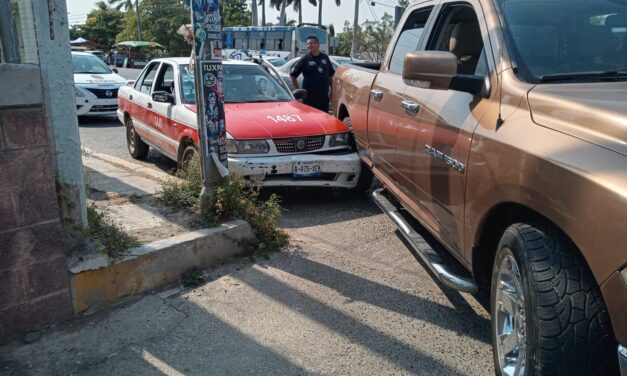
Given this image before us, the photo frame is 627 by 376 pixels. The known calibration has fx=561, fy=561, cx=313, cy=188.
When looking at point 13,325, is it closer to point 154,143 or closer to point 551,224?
point 551,224

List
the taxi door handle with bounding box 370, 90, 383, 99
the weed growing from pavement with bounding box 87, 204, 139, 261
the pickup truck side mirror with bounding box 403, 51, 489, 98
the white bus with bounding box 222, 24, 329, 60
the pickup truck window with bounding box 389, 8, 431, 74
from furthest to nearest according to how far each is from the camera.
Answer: the white bus with bounding box 222, 24, 329, 60
the taxi door handle with bounding box 370, 90, 383, 99
the pickup truck window with bounding box 389, 8, 431, 74
the weed growing from pavement with bounding box 87, 204, 139, 261
the pickup truck side mirror with bounding box 403, 51, 489, 98

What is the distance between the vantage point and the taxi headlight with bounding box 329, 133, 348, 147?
6.33m

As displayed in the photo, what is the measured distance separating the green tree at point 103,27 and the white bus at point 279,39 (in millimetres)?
58235

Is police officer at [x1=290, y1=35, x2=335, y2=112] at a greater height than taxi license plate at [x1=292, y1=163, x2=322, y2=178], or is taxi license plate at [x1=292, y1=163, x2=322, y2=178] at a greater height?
police officer at [x1=290, y1=35, x2=335, y2=112]

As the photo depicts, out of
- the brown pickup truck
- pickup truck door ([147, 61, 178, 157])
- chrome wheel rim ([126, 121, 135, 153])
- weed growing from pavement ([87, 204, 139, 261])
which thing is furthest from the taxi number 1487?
chrome wheel rim ([126, 121, 135, 153])

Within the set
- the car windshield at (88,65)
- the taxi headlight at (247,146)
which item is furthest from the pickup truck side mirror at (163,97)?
the car windshield at (88,65)

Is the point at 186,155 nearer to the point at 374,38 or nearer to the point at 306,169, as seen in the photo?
the point at 306,169

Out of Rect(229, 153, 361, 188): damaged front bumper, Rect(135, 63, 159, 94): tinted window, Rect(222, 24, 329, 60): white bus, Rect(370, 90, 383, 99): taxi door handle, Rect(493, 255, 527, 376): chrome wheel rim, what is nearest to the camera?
Rect(493, 255, 527, 376): chrome wheel rim

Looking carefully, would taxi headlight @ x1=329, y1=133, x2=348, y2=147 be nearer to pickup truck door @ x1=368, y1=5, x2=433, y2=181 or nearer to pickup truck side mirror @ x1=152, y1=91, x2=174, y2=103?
pickup truck door @ x1=368, y1=5, x2=433, y2=181

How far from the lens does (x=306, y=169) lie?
19.9 ft

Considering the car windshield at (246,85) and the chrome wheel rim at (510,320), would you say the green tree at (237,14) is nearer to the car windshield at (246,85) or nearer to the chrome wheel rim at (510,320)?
the car windshield at (246,85)

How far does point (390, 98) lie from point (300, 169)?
1.78 metres

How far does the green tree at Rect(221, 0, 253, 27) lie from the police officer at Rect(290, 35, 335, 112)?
5937cm

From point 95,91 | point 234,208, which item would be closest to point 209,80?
point 234,208
